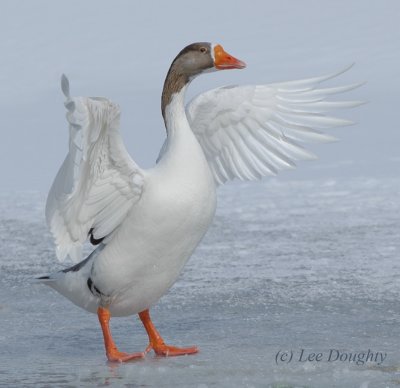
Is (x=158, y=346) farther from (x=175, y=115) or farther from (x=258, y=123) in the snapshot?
(x=258, y=123)

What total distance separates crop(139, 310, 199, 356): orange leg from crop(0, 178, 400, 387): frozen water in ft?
0.27

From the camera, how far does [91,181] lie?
20.4ft

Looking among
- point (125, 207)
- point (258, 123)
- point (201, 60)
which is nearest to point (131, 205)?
point (125, 207)

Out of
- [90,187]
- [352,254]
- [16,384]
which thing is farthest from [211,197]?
[352,254]

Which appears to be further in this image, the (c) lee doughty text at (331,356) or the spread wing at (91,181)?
the (c) lee doughty text at (331,356)

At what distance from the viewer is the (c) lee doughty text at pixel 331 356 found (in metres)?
5.98

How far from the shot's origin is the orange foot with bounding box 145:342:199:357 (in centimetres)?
646

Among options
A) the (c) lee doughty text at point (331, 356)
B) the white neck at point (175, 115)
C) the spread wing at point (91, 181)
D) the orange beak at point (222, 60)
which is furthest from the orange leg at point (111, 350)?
the orange beak at point (222, 60)

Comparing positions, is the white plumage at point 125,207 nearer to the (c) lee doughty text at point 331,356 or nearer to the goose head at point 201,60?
the goose head at point 201,60

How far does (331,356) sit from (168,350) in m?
1.14

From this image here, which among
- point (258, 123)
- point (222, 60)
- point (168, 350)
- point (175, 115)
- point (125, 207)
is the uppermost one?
point (222, 60)

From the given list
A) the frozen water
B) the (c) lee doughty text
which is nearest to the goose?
the frozen water

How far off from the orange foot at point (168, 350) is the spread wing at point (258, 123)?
4.96ft

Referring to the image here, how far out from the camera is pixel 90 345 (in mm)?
7008
